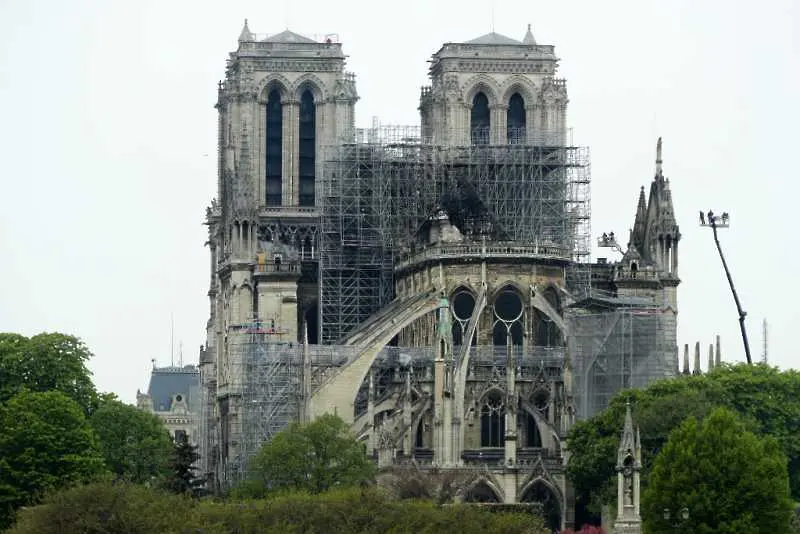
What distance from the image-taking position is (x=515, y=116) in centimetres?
16400

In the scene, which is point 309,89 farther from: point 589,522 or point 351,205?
point 589,522

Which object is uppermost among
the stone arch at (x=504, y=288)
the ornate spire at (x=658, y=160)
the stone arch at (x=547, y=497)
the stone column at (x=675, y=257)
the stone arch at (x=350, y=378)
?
the ornate spire at (x=658, y=160)

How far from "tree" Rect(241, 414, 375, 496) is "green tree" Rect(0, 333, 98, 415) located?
1051cm

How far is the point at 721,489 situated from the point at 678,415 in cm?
1555

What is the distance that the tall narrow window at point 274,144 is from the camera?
6521 inches

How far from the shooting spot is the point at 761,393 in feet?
441

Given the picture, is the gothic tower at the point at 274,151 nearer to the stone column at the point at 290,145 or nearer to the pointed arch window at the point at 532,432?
the stone column at the point at 290,145

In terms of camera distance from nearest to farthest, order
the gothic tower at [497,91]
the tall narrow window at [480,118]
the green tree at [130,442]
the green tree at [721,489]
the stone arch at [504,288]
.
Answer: the green tree at [721,489]
the green tree at [130,442]
the stone arch at [504,288]
the gothic tower at [497,91]
the tall narrow window at [480,118]

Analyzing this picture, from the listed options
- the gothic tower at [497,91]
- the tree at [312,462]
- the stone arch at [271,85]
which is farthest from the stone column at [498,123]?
the tree at [312,462]

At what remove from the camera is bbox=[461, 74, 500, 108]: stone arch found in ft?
533

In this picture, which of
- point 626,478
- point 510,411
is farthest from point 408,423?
point 626,478

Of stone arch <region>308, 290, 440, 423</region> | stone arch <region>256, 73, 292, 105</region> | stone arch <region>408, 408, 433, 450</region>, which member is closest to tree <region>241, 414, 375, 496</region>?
stone arch <region>408, 408, 433, 450</region>

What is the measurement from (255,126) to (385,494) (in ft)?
133

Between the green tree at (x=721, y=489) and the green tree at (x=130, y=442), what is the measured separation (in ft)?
106
